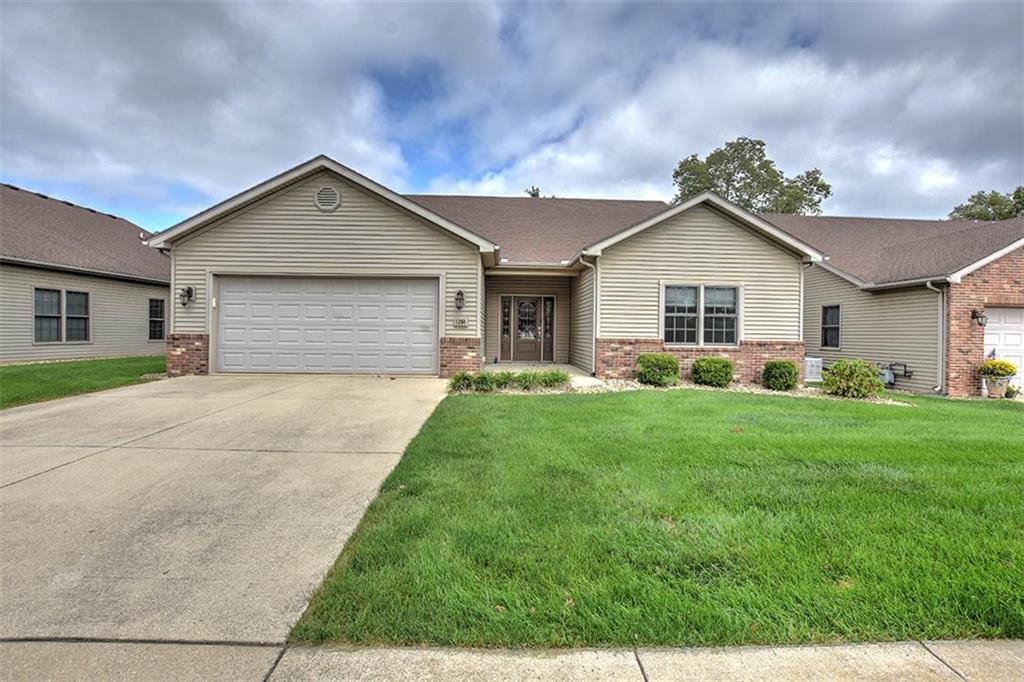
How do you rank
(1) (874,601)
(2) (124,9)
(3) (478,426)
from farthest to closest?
(2) (124,9)
(3) (478,426)
(1) (874,601)

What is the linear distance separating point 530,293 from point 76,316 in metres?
14.0

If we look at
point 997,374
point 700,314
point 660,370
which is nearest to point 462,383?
point 660,370

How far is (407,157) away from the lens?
62.0 ft

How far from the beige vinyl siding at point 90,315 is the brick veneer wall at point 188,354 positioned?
13.6ft

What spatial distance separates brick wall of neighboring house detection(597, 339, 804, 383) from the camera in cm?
1167

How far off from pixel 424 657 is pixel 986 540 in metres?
3.39

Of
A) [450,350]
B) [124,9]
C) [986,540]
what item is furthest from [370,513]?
[124,9]

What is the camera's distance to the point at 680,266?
11.8 metres

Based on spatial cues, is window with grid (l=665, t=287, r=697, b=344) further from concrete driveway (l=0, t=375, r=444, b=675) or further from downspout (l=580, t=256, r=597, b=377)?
concrete driveway (l=0, t=375, r=444, b=675)

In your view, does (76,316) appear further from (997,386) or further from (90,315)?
(997,386)

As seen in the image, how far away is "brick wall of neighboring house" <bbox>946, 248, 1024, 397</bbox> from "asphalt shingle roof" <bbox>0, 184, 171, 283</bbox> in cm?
2390

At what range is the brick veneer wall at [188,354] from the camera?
11.1 m

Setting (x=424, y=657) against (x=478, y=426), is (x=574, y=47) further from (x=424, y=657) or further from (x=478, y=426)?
(x=424, y=657)

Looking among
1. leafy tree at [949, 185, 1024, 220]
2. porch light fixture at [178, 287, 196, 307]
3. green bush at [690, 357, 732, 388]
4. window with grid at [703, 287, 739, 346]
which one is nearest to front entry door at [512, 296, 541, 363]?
window with grid at [703, 287, 739, 346]
